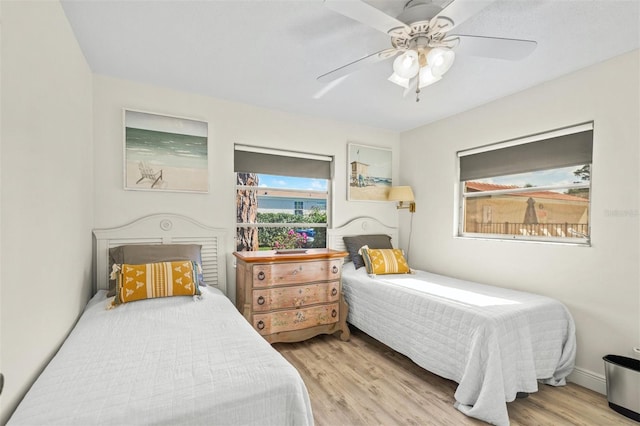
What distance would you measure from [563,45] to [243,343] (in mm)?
2686

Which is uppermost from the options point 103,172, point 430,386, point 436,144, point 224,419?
point 436,144

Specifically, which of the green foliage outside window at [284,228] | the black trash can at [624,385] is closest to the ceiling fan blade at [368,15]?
the green foliage outside window at [284,228]

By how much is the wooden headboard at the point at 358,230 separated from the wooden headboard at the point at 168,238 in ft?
4.13

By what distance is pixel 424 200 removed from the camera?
3.65 metres

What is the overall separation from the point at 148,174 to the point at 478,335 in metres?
2.87

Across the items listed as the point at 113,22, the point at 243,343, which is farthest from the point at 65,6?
the point at 243,343

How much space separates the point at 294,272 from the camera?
2.76 m

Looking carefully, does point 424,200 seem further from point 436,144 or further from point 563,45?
point 563,45

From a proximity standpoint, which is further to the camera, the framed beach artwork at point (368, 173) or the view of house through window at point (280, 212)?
the framed beach artwork at point (368, 173)

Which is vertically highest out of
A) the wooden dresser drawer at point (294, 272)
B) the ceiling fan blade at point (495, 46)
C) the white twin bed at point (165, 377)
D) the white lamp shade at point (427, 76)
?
the ceiling fan blade at point (495, 46)

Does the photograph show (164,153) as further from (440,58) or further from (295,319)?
(440,58)

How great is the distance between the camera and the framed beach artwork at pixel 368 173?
3.69 m

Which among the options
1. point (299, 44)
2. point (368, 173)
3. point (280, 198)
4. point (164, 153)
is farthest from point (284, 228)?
point (299, 44)

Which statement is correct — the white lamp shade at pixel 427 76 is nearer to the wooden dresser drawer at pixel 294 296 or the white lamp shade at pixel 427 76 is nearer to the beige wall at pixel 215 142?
the beige wall at pixel 215 142
